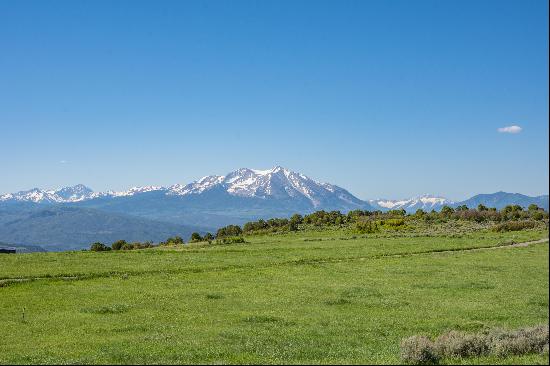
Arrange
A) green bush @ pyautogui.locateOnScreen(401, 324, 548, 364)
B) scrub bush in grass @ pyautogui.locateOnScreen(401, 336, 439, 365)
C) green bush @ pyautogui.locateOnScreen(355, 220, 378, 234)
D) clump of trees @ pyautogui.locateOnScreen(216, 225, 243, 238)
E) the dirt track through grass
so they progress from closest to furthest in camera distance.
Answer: scrub bush in grass @ pyautogui.locateOnScreen(401, 336, 439, 365)
green bush @ pyautogui.locateOnScreen(401, 324, 548, 364)
the dirt track through grass
green bush @ pyautogui.locateOnScreen(355, 220, 378, 234)
clump of trees @ pyautogui.locateOnScreen(216, 225, 243, 238)

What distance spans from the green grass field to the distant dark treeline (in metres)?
24.4

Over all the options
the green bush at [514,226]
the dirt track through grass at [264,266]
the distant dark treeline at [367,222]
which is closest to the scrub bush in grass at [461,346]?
the dirt track through grass at [264,266]

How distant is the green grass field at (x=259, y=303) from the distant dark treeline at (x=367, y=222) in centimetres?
2439

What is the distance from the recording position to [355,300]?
37344 millimetres

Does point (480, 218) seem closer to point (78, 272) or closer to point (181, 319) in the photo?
point (78, 272)

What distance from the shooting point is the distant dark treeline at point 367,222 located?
93562mm

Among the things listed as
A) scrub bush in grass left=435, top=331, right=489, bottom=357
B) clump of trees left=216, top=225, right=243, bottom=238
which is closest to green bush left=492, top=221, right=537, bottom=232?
clump of trees left=216, top=225, right=243, bottom=238

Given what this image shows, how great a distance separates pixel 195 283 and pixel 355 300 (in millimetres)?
16401

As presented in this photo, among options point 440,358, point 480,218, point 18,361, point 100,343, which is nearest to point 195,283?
point 100,343

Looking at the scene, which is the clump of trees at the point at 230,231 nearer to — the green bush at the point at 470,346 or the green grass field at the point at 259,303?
the green grass field at the point at 259,303

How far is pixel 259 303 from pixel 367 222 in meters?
82.4

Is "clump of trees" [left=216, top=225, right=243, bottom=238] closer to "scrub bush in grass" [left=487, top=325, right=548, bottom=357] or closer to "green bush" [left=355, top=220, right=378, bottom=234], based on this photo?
"green bush" [left=355, top=220, right=378, bottom=234]

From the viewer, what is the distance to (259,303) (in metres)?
36.9

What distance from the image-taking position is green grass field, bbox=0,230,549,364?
21719mm
